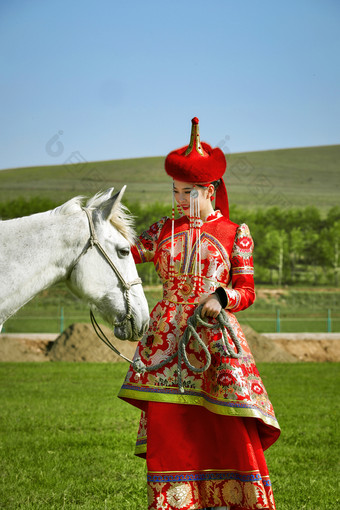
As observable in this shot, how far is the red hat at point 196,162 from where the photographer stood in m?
3.05

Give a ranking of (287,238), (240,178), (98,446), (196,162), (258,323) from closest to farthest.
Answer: (196,162) < (98,446) < (258,323) < (287,238) < (240,178)

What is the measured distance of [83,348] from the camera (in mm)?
14258

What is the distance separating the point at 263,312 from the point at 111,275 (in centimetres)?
3387

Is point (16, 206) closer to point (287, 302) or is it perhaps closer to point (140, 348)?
point (287, 302)

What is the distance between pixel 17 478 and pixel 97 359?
29.9ft

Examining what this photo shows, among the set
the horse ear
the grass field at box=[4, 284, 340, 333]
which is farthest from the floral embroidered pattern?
the grass field at box=[4, 284, 340, 333]

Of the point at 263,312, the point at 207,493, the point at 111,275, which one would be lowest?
the point at 207,493

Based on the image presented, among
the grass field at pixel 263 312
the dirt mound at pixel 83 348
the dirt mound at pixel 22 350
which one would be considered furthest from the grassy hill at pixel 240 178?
the dirt mound at pixel 83 348

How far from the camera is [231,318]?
9.82 ft

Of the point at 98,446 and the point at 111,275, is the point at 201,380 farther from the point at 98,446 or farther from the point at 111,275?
the point at 98,446

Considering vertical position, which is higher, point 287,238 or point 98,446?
point 287,238

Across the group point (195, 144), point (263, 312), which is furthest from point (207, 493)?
point (263, 312)

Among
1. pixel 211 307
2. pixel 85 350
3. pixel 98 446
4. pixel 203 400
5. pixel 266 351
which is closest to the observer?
pixel 211 307

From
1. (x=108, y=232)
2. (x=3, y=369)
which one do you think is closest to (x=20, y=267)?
(x=108, y=232)
